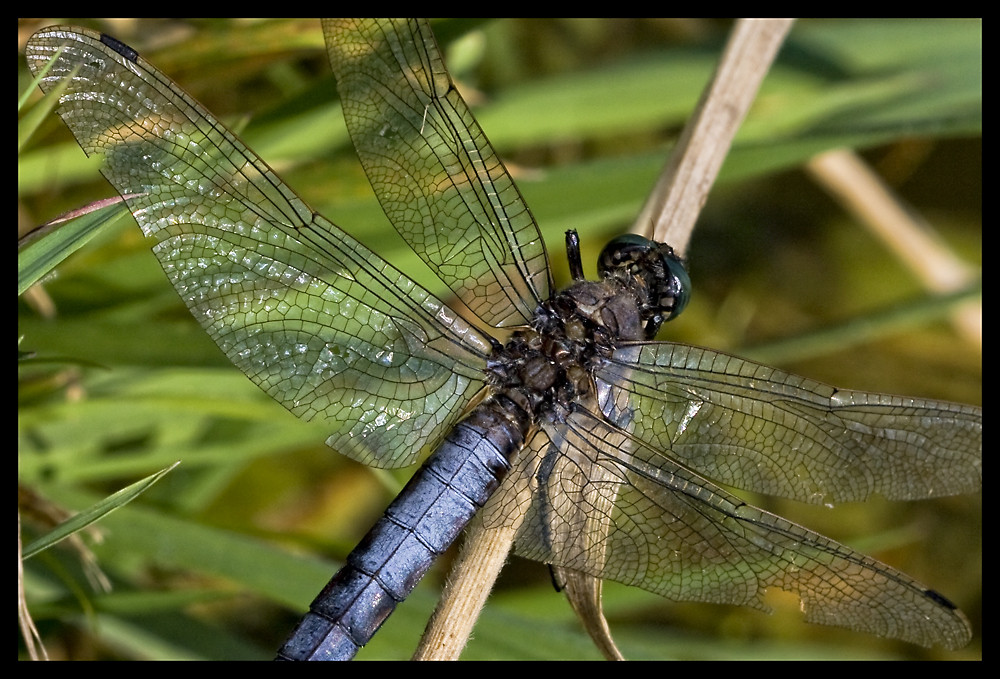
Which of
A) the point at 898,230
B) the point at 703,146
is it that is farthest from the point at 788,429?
the point at 898,230

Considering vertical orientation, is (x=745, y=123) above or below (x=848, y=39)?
below

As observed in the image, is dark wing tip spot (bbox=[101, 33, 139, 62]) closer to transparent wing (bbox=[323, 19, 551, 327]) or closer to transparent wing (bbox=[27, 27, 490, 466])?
transparent wing (bbox=[27, 27, 490, 466])

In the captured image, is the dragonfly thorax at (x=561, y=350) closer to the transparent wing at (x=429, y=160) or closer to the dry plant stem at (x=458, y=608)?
the transparent wing at (x=429, y=160)

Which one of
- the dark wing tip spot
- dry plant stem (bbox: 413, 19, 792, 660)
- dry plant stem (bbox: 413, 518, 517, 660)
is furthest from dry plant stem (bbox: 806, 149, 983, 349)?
the dark wing tip spot

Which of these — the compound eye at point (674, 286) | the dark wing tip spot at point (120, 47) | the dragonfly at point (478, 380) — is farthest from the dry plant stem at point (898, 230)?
the dark wing tip spot at point (120, 47)

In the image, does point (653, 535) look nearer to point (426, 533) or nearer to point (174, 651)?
point (426, 533)

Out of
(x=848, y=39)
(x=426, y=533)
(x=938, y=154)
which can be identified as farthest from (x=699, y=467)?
(x=938, y=154)

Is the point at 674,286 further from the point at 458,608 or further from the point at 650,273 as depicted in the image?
the point at 458,608
